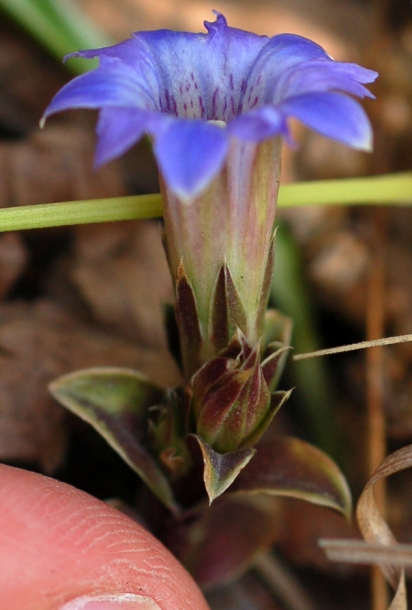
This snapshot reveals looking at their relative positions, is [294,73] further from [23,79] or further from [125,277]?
[23,79]

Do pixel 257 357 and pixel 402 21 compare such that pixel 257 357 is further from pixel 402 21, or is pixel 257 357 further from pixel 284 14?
pixel 284 14

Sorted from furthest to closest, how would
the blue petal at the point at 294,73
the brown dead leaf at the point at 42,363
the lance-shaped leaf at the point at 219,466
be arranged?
the brown dead leaf at the point at 42,363 < the lance-shaped leaf at the point at 219,466 < the blue petal at the point at 294,73

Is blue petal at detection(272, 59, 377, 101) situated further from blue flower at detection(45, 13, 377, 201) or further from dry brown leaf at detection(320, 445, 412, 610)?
dry brown leaf at detection(320, 445, 412, 610)

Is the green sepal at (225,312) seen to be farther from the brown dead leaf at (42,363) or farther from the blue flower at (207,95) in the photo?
the brown dead leaf at (42,363)

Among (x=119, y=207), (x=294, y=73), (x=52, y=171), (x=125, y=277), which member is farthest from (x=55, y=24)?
(x=294, y=73)

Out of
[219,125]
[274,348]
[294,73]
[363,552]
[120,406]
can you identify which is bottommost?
[363,552]

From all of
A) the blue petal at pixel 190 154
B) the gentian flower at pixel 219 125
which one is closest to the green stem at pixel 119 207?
the gentian flower at pixel 219 125

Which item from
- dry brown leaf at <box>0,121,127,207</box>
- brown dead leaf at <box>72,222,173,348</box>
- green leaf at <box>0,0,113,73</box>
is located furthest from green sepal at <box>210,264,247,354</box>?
green leaf at <box>0,0,113,73</box>

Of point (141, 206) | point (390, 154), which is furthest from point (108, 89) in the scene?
point (390, 154)
